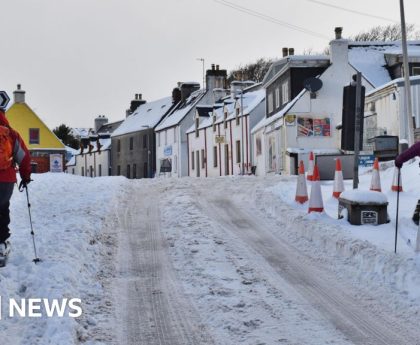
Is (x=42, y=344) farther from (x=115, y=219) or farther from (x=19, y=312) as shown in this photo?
(x=115, y=219)

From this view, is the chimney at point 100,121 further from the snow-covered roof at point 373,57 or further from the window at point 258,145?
the snow-covered roof at point 373,57

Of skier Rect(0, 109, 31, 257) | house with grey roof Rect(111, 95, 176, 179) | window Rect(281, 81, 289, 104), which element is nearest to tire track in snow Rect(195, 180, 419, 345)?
skier Rect(0, 109, 31, 257)

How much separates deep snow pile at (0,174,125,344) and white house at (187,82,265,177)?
27.6m

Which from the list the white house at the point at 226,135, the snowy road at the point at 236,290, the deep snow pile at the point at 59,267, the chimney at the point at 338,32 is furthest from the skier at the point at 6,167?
the white house at the point at 226,135

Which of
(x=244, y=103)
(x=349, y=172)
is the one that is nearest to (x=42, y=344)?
(x=349, y=172)

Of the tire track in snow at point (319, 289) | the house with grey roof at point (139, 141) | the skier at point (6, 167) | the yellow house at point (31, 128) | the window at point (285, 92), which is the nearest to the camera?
the tire track in snow at point (319, 289)

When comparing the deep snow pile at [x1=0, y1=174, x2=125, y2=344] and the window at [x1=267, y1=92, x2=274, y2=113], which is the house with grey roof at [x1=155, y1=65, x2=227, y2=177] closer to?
the window at [x1=267, y1=92, x2=274, y2=113]

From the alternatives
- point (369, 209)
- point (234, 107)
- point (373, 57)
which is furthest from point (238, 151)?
point (369, 209)

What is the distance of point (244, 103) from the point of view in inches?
1647

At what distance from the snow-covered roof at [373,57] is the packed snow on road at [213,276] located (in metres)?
23.2

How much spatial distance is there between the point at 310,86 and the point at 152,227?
23017 millimetres

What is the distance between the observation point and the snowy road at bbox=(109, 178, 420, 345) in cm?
506

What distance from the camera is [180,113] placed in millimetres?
53875

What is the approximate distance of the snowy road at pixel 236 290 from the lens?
16.6 ft
